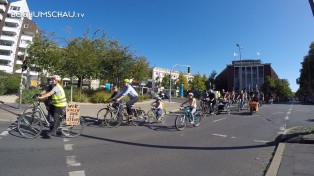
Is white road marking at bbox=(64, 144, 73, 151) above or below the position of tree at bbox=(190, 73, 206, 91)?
below

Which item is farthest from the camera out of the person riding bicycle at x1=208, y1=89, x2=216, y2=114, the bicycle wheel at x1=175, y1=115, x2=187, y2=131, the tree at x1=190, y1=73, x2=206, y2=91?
the tree at x1=190, y1=73, x2=206, y2=91

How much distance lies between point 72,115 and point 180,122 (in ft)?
14.9

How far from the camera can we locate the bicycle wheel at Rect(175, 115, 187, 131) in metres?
11.7

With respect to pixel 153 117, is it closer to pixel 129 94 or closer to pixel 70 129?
pixel 129 94

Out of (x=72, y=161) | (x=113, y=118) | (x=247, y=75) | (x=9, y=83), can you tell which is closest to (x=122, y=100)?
(x=113, y=118)

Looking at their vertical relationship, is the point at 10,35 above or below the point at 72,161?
above

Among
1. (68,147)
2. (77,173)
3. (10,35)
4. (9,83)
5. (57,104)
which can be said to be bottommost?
(77,173)

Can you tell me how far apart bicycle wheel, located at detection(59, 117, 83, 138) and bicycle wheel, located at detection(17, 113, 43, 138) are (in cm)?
Result: 62

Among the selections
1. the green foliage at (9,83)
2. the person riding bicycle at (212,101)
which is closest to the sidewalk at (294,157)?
the person riding bicycle at (212,101)

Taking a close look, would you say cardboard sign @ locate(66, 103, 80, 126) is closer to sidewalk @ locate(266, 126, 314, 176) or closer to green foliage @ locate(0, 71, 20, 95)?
sidewalk @ locate(266, 126, 314, 176)

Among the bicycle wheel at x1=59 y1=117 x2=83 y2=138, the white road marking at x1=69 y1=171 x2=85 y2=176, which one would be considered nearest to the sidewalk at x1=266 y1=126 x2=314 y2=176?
the white road marking at x1=69 y1=171 x2=85 y2=176

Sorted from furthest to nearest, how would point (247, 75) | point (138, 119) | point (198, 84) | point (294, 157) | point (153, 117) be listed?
point (247, 75) → point (198, 84) → point (153, 117) → point (138, 119) → point (294, 157)

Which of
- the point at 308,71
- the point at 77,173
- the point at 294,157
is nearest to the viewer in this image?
the point at 77,173

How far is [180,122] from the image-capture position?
11812 mm
